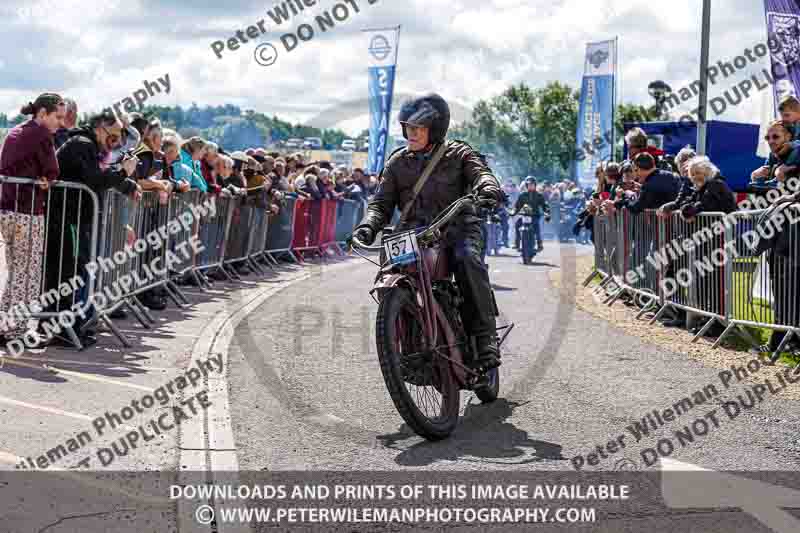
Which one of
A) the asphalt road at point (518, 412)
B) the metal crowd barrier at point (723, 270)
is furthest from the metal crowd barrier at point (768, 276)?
the asphalt road at point (518, 412)

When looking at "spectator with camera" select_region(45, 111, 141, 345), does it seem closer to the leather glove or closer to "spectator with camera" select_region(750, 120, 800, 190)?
the leather glove

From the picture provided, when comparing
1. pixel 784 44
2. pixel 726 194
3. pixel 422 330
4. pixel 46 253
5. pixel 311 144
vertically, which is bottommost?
pixel 422 330

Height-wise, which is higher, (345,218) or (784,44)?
(784,44)

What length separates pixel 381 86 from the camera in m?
30.4

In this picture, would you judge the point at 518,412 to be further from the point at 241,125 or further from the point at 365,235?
the point at 241,125

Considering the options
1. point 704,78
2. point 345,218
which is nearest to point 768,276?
point 704,78

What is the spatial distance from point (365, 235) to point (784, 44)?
9601 mm

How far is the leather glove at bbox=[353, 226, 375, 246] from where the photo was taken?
6914 millimetres

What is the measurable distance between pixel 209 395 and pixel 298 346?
8.76 feet

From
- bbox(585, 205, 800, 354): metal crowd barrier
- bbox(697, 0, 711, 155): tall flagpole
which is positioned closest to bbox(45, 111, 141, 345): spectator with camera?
bbox(585, 205, 800, 354): metal crowd barrier

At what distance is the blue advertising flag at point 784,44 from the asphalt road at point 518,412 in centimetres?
471

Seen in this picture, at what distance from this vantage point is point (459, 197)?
7207 mm

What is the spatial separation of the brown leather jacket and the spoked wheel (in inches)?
36.6

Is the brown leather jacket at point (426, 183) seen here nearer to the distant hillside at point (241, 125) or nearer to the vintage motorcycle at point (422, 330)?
the vintage motorcycle at point (422, 330)
